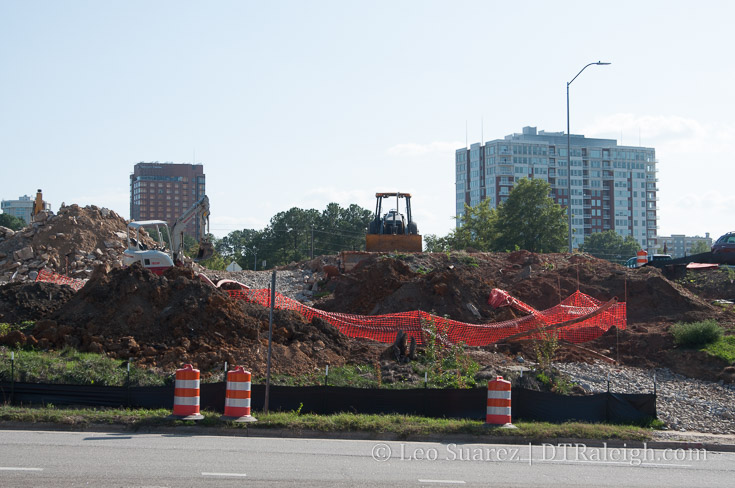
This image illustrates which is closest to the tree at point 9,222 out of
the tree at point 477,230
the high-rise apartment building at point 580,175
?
the tree at point 477,230

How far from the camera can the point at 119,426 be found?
1379cm

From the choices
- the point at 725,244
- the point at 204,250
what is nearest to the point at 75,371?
the point at 204,250

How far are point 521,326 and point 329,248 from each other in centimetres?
7668

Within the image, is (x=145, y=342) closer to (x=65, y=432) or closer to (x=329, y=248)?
(x=65, y=432)

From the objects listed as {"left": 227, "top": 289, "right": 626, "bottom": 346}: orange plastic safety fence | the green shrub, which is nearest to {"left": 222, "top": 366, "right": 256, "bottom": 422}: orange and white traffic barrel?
{"left": 227, "top": 289, "right": 626, "bottom": 346}: orange plastic safety fence

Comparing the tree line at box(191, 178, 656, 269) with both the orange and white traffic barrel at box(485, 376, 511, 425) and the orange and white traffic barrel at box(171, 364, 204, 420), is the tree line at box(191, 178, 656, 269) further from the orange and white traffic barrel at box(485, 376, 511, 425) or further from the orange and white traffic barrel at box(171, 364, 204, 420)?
the orange and white traffic barrel at box(171, 364, 204, 420)

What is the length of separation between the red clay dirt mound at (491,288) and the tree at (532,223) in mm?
28869

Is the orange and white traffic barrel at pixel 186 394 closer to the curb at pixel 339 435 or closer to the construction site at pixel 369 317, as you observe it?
the curb at pixel 339 435

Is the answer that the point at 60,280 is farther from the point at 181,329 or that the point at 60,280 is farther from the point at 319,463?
the point at 319,463

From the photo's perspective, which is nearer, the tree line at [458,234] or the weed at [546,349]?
the weed at [546,349]

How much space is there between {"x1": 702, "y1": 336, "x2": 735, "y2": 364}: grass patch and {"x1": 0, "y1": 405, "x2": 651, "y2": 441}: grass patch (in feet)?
23.4

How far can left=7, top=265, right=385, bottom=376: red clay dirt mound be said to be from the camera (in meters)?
18.5

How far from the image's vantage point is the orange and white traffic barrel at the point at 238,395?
14.1m

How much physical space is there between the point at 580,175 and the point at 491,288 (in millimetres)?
151775
